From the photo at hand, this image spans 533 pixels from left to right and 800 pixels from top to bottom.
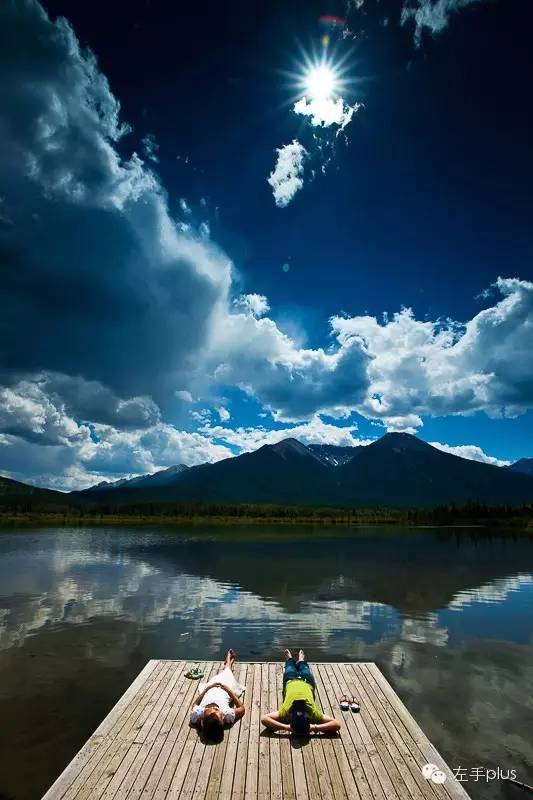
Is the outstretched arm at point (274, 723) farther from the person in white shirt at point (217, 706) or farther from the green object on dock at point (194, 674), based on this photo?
the green object on dock at point (194, 674)

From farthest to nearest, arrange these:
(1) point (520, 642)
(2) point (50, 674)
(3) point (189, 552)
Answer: (3) point (189, 552) < (1) point (520, 642) < (2) point (50, 674)

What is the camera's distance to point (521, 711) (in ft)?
58.1

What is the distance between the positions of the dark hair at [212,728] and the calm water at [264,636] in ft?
15.0

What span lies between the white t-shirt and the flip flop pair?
3.42m

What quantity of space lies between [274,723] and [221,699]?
1843mm

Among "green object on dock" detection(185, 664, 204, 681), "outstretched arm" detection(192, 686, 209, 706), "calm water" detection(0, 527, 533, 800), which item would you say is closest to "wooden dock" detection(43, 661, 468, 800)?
"outstretched arm" detection(192, 686, 209, 706)

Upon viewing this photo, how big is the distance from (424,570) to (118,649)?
44681mm

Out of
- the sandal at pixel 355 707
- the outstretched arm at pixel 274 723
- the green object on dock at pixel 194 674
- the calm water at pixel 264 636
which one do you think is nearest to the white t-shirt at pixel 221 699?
the outstretched arm at pixel 274 723

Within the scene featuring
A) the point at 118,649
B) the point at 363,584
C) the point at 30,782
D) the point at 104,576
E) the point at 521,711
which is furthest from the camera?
the point at 104,576

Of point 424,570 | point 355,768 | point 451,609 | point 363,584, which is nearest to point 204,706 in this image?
point 355,768

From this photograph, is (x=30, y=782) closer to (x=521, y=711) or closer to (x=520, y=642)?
(x=521, y=711)

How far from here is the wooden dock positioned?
10.5 m

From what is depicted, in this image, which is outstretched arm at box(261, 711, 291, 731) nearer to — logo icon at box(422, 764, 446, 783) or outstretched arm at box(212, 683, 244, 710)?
outstretched arm at box(212, 683, 244, 710)

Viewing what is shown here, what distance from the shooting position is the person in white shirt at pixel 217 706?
1265cm
